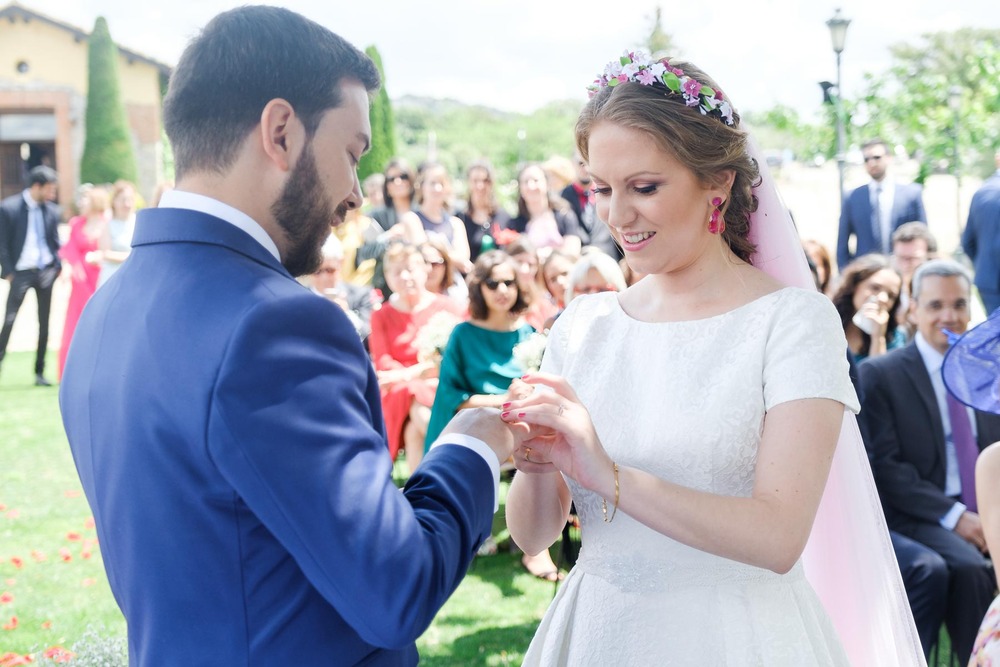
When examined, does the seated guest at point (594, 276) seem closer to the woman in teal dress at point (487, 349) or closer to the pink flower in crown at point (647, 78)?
the woman in teal dress at point (487, 349)

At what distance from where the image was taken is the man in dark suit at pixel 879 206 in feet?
33.1

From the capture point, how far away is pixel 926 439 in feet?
15.8

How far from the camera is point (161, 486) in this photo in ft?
4.98

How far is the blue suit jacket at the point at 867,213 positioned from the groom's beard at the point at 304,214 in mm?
9264

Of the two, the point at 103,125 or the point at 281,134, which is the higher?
the point at 281,134

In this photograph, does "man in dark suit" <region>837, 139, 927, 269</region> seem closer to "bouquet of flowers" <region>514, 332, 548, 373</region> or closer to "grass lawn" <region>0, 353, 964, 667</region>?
"grass lawn" <region>0, 353, 964, 667</region>

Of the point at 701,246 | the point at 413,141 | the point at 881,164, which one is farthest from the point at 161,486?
the point at 413,141

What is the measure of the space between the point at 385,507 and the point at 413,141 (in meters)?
103

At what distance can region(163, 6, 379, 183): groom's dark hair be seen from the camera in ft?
5.27

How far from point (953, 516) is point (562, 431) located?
3.44 metres

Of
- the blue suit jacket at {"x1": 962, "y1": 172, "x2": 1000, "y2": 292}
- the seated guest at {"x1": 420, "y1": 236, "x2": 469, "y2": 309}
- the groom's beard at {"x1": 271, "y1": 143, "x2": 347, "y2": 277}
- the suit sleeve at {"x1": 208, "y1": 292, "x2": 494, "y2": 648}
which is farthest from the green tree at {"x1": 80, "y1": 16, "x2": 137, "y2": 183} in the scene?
the suit sleeve at {"x1": 208, "y1": 292, "x2": 494, "y2": 648}

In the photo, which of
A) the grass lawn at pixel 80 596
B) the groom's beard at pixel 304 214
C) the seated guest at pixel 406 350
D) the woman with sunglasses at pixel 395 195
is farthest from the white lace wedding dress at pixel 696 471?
the woman with sunglasses at pixel 395 195

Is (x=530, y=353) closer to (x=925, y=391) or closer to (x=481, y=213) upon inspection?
(x=925, y=391)

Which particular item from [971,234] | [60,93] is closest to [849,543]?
[971,234]
